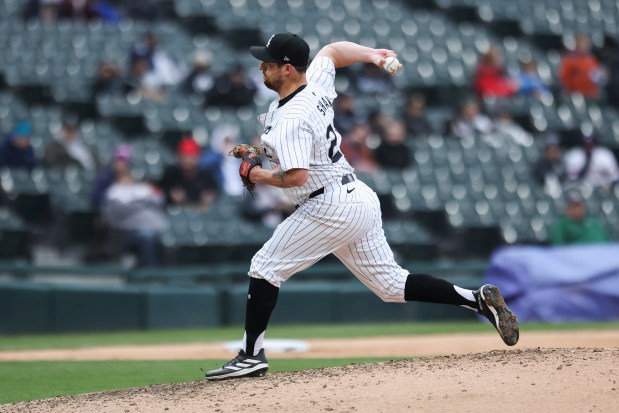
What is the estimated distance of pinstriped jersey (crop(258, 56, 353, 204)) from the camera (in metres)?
5.34

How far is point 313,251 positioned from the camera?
5.61 metres

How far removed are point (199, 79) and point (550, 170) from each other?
4342 mm

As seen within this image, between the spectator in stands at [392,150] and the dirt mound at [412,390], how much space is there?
24.9 ft

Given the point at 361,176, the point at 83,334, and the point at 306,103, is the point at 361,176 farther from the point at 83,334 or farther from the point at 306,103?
the point at 306,103

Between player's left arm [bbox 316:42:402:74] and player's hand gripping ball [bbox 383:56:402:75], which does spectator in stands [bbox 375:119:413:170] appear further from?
player's hand gripping ball [bbox 383:56:402:75]

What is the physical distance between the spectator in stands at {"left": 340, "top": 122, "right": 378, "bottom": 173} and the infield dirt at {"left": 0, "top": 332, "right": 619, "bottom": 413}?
7137 millimetres

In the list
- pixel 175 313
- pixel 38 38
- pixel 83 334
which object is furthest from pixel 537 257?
pixel 38 38

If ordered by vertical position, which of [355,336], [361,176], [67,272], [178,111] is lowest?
[355,336]

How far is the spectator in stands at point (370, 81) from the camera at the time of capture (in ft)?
46.4

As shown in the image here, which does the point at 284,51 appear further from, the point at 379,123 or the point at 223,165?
the point at 379,123

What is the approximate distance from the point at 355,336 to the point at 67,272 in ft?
9.09

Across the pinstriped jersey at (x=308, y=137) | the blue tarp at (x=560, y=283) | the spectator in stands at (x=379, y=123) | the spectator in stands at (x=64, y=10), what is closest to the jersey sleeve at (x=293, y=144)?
the pinstriped jersey at (x=308, y=137)

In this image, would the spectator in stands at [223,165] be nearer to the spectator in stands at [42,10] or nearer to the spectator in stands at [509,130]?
the spectator in stands at [42,10]

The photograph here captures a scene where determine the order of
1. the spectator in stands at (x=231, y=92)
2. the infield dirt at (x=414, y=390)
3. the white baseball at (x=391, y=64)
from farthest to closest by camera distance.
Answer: the spectator in stands at (x=231, y=92) → the white baseball at (x=391, y=64) → the infield dirt at (x=414, y=390)
